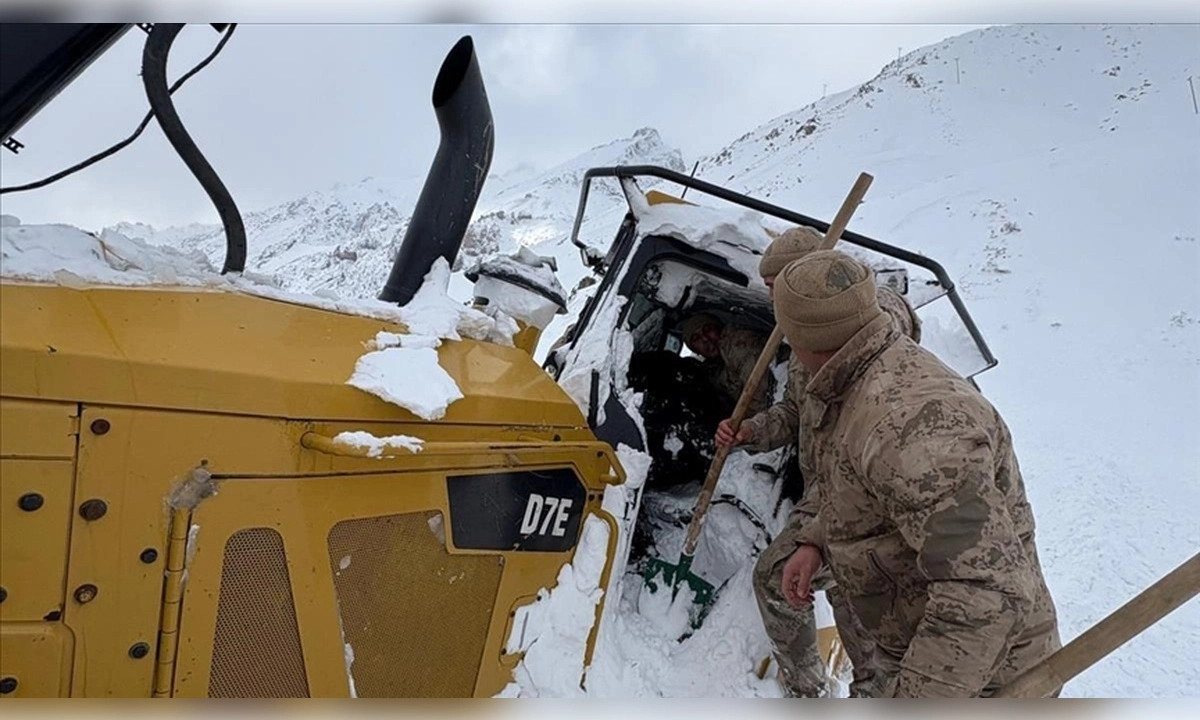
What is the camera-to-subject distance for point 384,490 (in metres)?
1.90

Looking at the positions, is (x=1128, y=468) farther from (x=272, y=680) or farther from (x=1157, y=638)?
(x=272, y=680)

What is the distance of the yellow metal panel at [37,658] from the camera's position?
4.39 ft

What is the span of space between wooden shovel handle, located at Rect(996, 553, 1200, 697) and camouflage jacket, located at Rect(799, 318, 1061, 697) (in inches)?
3.4

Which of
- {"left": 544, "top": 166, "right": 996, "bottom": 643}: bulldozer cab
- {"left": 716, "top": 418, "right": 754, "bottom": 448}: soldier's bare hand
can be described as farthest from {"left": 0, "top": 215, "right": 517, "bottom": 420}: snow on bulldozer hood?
{"left": 716, "top": 418, "right": 754, "bottom": 448}: soldier's bare hand

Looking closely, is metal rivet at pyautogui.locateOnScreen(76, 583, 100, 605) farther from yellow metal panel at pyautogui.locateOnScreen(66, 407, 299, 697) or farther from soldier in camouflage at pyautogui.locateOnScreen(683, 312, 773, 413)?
soldier in camouflage at pyautogui.locateOnScreen(683, 312, 773, 413)

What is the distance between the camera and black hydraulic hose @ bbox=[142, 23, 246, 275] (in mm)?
1659

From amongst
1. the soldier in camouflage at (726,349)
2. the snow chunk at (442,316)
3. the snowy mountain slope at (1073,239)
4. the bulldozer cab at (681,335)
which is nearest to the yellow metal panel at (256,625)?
the snow chunk at (442,316)

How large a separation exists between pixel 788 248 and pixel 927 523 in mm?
1448

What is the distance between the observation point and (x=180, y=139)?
69.9 inches

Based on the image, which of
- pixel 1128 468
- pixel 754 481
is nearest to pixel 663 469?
pixel 754 481

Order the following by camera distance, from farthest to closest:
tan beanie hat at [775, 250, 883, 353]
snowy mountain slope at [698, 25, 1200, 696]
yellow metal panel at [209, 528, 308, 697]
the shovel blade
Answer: snowy mountain slope at [698, 25, 1200, 696]
the shovel blade
tan beanie hat at [775, 250, 883, 353]
yellow metal panel at [209, 528, 308, 697]

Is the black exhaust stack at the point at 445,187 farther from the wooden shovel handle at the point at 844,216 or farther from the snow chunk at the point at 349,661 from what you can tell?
the wooden shovel handle at the point at 844,216

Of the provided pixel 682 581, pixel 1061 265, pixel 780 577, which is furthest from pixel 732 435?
pixel 1061 265

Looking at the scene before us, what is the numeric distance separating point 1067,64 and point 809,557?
981 inches
